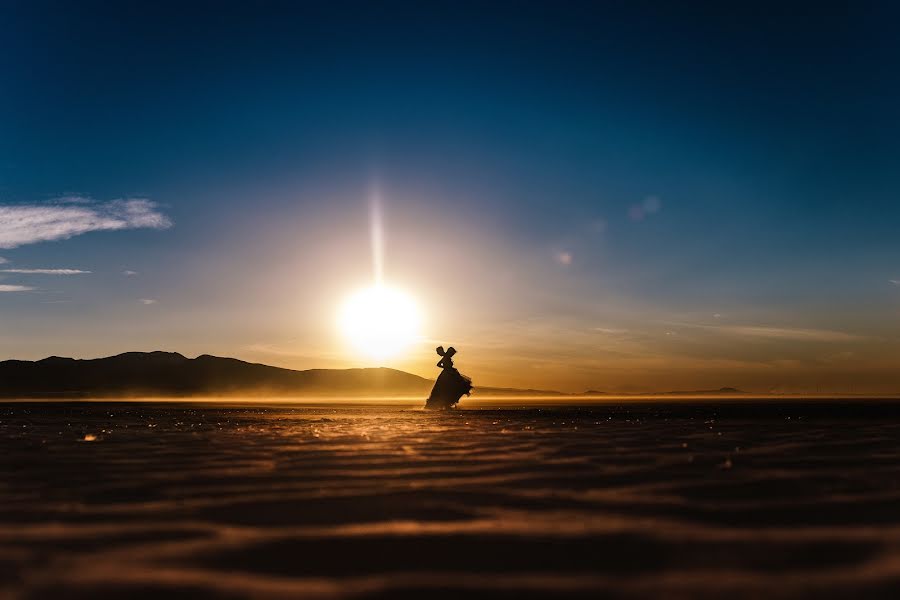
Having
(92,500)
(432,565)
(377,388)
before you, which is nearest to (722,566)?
(432,565)

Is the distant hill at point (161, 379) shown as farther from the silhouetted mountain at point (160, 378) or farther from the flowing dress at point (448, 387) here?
the flowing dress at point (448, 387)

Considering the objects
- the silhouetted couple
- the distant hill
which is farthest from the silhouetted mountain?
the silhouetted couple

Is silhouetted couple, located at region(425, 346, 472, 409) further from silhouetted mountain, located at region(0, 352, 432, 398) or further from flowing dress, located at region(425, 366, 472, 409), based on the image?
silhouetted mountain, located at region(0, 352, 432, 398)

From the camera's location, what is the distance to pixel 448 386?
28.2 meters

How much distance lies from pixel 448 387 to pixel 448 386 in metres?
0.04

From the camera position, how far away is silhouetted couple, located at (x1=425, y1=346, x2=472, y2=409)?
28156mm

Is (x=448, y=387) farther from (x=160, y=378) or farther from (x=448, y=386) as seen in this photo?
(x=160, y=378)

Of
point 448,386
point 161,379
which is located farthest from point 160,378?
point 448,386

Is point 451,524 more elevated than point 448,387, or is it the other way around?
point 448,387

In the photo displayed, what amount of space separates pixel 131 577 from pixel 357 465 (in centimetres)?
438

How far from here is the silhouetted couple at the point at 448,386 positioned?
28156mm

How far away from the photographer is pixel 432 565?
3385mm

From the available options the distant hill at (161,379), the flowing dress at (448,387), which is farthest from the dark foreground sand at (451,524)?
the distant hill at (161,379)

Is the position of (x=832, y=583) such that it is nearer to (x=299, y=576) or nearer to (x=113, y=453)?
(x=299, y=576)
